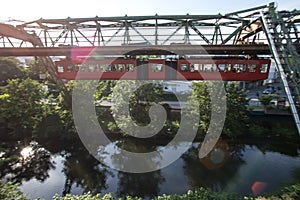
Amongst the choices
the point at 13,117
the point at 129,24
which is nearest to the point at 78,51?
the point at 129,24

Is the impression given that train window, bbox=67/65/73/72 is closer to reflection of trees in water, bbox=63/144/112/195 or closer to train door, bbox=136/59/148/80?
train door, bbox=136/59/148/80

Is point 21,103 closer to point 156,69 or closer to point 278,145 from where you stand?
point 156,69

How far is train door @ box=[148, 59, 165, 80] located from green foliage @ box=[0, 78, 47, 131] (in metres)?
7.91

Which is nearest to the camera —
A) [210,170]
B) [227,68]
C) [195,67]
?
[227,68]

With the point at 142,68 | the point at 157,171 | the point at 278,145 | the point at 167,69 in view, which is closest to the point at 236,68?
the point at 167,69

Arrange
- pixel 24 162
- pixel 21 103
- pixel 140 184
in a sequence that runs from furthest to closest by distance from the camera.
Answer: pixel 21 103
pixel 24 162
pixel 140 184

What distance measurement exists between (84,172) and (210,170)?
21.3 ft

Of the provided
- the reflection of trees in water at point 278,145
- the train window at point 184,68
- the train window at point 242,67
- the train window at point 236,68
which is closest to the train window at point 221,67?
the train window at point 236,68

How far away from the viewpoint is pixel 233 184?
9.09m

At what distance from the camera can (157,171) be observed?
10203 millimetres

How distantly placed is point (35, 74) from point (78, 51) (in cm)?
2417

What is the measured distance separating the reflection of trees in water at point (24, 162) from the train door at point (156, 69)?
7.36 m

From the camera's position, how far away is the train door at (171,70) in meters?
9.28

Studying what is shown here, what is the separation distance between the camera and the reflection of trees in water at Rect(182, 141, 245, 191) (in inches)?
362
